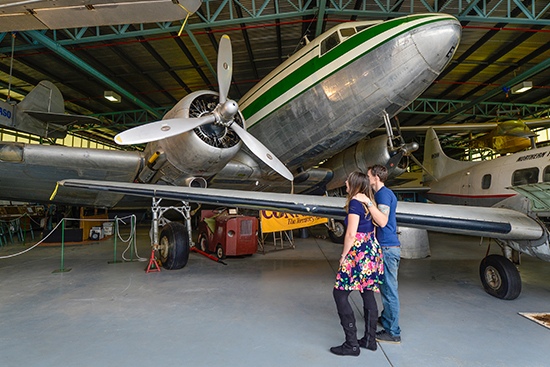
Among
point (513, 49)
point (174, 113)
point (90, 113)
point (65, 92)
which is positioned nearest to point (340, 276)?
point (174, 113)

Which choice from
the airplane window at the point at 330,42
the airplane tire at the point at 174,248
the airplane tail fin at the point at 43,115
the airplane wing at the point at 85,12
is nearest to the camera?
the airplane wing at the point at 85,12

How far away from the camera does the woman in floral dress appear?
2.38 m

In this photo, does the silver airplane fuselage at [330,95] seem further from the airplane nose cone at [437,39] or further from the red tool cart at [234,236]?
the red tool cart at [234,236]

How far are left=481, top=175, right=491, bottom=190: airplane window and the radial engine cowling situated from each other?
6.76m

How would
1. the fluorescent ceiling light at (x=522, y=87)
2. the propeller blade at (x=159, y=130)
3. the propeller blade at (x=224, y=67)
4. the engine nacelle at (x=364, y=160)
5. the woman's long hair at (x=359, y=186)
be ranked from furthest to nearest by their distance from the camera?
the fluorescent ceiling light at (x=522, y=87) < the engine nacelle at (x=364, y=160) < the propeller blade at (x=224, y=67) < the propeller blade at (x=159, y=130) < the woman's long hair at (x=359, y=186)

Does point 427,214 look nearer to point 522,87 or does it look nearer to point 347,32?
point 347,32

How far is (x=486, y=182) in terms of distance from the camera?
26.0ft

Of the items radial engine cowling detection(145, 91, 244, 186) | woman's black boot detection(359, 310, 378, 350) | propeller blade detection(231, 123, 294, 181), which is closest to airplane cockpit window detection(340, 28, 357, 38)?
radial engine cowling detection(145, 91, 244, 186)

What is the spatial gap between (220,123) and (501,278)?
4764 millimetres

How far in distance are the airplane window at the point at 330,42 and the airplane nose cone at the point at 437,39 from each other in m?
1.53

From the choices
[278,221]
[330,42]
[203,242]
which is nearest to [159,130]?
[278,221]

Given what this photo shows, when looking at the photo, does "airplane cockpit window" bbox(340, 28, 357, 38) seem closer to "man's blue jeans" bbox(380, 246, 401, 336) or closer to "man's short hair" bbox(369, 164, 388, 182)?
"man's short hair" bbox(369, 164, 388, 182)

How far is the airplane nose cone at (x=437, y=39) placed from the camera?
457 cm

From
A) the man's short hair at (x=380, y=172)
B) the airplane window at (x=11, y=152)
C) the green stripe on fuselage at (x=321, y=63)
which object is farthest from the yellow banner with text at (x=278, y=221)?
the airplane window at (x=11, y=152)
